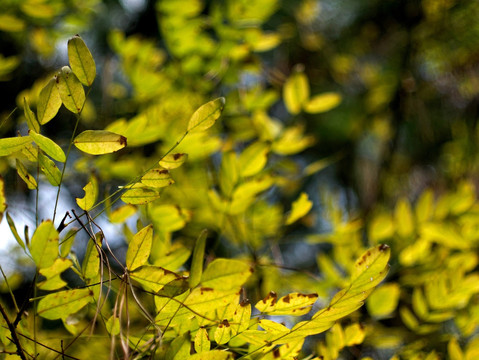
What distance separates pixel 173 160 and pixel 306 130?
108 centimetres

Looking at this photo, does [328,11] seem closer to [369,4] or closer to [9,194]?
[369,4]

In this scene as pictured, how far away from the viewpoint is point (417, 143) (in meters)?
1.52

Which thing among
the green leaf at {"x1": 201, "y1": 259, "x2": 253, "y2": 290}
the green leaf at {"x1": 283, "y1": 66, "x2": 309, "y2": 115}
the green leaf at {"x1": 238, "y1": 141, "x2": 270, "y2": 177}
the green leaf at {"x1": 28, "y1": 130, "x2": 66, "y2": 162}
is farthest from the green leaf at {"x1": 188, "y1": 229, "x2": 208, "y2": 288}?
the green leaf at {"x1": 283, "y1": 66, "x2": 309, "y2": 115}

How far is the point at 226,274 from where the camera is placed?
0.36 meters

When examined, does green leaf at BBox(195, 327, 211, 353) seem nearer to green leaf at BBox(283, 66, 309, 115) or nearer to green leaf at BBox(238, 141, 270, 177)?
green leaf at BBox(238, 141, 270, 177)

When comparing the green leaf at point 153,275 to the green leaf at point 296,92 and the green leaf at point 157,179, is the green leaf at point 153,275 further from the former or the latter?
the green leaf at point 296,92

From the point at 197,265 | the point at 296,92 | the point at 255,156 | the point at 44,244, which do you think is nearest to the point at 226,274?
the point at 197,265

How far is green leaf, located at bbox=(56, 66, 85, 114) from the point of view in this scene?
378 mm

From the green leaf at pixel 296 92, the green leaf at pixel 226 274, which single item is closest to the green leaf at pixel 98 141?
the green leaf at pixel 226 274

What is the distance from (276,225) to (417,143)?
0.82 m

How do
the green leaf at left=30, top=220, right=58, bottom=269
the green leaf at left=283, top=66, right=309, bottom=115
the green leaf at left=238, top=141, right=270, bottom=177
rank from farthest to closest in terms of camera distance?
the green leaf at left=283, top=66, right=309, bottom=115 → the green leaf at left=238, top=141, right=270, bottom=177 → the green leaf at left=30, top=220, right=58, bottom=269

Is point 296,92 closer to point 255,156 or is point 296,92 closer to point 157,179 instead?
point 255,156

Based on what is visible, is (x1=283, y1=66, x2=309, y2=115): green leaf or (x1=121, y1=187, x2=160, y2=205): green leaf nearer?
(x1=121, y1=187, x2=160, y2=205): green leaf

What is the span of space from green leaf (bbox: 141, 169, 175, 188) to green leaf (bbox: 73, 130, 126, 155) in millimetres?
39
